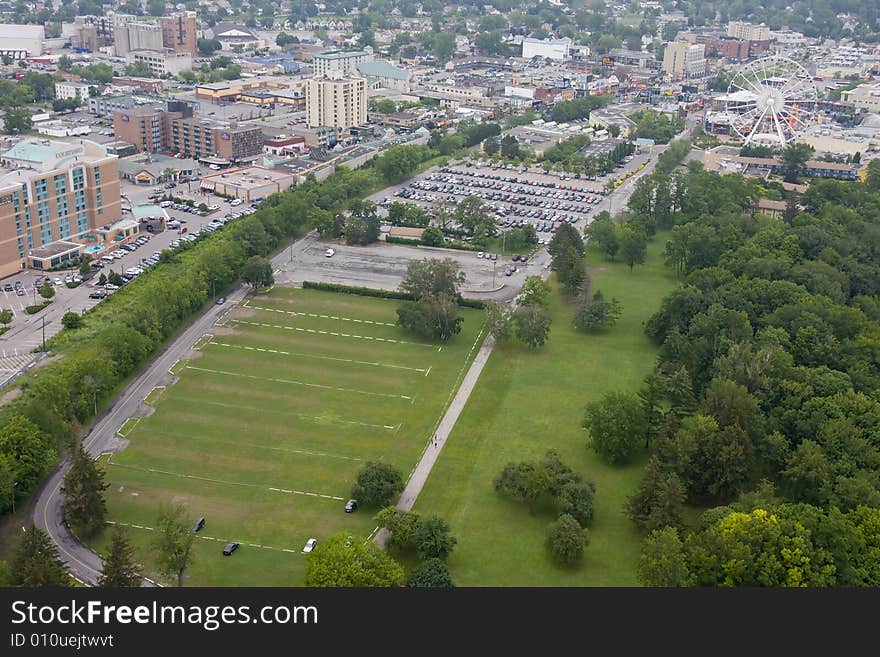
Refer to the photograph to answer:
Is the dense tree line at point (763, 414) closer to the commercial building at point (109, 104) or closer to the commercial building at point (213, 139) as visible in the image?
the commercial building at point (213, 139)

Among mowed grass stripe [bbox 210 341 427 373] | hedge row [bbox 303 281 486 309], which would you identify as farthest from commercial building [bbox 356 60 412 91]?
mowed grass stripe [bbox 210 341 427 373]

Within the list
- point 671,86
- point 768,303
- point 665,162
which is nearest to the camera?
point 768,303

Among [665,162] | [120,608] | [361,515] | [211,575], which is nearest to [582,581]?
[361,515]

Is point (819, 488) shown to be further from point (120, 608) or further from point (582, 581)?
point (120, 608)

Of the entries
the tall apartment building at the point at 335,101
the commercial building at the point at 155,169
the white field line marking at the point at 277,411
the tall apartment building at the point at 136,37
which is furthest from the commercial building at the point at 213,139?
the tall apartment building at the point at 136,37

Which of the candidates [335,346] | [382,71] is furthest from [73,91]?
[335,346]

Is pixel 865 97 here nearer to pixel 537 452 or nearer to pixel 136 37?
pixel 537 452

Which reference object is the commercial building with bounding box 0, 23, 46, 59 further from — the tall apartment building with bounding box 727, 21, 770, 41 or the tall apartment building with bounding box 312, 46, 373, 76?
the tall apartment building with bounding box 727, 21, 770, 41
